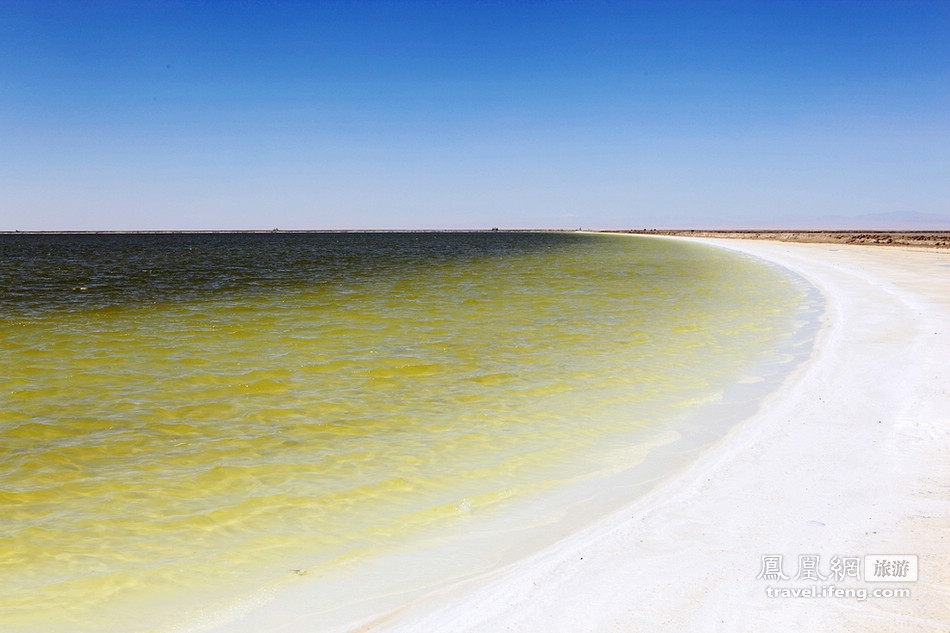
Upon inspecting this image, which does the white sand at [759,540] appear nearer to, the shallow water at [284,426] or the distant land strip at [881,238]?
the shallow water at [284,426]

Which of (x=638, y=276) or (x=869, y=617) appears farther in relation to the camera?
(x=638, y=276)

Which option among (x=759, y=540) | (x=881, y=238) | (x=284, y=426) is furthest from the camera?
(x=881, y=238)

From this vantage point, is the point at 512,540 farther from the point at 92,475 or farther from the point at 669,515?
the point at 92,475

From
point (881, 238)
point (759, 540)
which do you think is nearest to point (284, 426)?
point (759, 540)

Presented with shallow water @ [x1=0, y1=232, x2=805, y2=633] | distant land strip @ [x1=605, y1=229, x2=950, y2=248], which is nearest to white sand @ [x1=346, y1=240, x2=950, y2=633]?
shallow water @ [x1=0, y1=232, x2=805, y2=633]

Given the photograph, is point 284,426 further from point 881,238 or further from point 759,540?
point 881,238

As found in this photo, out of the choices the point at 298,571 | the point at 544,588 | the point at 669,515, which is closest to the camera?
the point at 544,588

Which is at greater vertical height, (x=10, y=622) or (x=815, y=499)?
(x=815, y=499)

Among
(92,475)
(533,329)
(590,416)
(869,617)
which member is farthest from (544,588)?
(533,329)

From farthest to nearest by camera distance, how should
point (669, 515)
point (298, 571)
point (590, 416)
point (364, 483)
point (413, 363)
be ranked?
point (413, 363) < point (590, 416) < point (364, 483) < point (669, 515) < point (298, 571)
